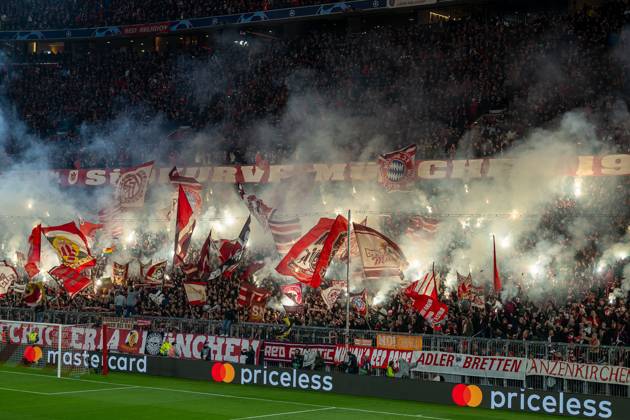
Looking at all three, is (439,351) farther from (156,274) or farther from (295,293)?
(156,274)

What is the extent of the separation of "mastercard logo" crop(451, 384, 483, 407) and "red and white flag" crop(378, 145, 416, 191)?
30.6ft

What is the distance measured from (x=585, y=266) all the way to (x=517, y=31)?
11.3 m

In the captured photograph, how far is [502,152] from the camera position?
1103 inches

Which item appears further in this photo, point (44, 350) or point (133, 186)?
point (133, 186)

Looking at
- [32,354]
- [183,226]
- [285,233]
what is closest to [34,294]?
[32,354]

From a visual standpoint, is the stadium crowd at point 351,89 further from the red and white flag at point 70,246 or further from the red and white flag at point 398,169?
the red and white flag at point 70,246

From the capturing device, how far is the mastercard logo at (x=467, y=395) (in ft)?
61.4

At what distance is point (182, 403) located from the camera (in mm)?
19422

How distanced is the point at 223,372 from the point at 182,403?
3.16 metres

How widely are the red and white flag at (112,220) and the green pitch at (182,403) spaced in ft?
32.2

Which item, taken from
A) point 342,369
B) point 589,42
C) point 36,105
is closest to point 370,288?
point 342,369

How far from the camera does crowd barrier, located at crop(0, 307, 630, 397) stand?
19.8 metres

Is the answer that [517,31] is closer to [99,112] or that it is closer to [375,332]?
[375,332]

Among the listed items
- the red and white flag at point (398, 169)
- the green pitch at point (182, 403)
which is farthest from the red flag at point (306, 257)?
the red and white flag at point (398, 169)
